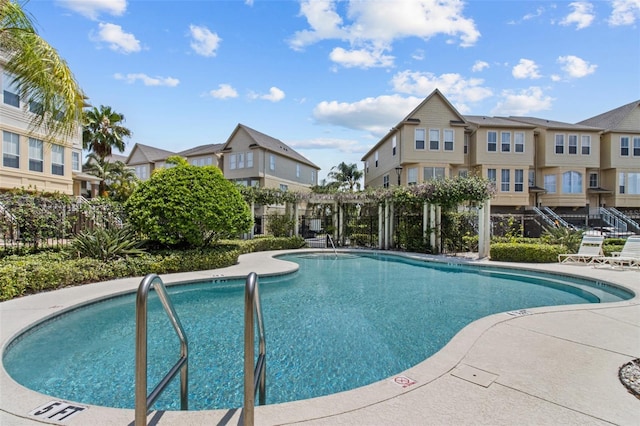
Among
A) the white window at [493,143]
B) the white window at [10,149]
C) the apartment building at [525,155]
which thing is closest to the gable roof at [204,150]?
the white window at [10,149]

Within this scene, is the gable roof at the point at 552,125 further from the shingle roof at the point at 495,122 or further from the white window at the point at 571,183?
the white window at the point at 571,183

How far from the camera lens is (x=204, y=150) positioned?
34812 millimetres

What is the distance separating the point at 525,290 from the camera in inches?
368

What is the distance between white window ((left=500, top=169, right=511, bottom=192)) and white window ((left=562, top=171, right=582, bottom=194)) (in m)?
5.29

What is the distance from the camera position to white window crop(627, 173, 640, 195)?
94.0 feet

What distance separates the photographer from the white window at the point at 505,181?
26.5m

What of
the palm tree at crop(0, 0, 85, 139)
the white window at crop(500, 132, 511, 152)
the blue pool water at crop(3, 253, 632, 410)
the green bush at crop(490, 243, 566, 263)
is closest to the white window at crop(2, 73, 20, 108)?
the palm tree at crop(0, 0, 85, 139)

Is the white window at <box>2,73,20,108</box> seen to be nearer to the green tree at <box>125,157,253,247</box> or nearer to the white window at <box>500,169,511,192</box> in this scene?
the green tree at <box>125,157,253,247</box>

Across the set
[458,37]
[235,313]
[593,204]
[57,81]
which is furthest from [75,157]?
[593,204]

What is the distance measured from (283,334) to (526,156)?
2739 centimetres

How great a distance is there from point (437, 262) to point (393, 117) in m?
18.2

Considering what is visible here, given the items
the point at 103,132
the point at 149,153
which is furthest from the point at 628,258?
the point at 149,153

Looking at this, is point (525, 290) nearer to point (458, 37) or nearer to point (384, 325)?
point (384, 325)

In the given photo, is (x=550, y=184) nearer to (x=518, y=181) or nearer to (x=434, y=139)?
(x=518, y=181)
